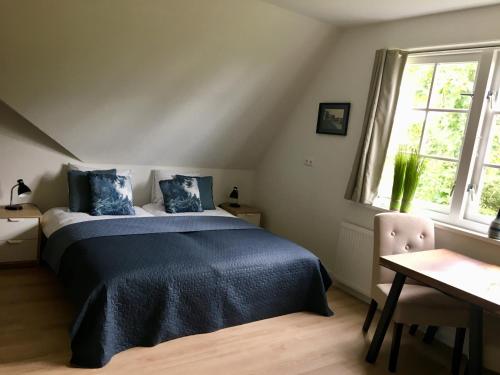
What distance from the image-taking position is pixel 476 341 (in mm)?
1986

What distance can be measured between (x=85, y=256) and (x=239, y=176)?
244 centimetres

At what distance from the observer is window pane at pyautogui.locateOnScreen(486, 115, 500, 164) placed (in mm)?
2616

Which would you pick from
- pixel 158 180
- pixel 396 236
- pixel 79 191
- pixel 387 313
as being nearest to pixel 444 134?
pixel 396 236

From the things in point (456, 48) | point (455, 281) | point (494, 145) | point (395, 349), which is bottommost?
point (395, 349)

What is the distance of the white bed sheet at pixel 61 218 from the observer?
120 inches

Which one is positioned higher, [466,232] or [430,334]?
[466,232]

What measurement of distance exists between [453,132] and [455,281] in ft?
4.26

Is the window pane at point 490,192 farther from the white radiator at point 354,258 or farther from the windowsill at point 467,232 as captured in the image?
the white radiator at point 354,258

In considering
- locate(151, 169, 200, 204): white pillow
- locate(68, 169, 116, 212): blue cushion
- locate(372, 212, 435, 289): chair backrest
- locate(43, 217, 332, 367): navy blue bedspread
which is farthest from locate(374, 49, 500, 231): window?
locate(68, 169, 116, 212): blue cushion

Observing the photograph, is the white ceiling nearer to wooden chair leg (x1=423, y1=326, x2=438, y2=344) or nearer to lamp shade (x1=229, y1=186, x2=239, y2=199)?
lamp shade (x1=229, y1=186, x2=239, y2=199)

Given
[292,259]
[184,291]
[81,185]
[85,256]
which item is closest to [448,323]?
[292,259]

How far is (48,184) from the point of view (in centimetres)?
355

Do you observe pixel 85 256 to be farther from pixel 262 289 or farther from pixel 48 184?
pixel 48 184

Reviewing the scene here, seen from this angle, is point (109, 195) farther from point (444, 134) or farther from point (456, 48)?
point (456, 48)
